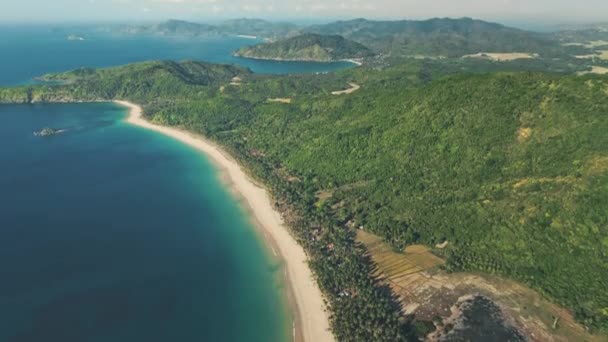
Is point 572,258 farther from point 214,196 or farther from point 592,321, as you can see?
point 214,196

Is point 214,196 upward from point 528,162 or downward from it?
downward

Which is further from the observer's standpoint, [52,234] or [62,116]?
[62,116]

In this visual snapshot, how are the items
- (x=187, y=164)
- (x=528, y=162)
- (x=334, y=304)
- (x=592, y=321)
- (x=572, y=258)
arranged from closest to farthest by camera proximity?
(x=592, y=321) < (x=334, y=304) < (x=572, y=258) < (x=528, y=162) < (x=187, y=164)

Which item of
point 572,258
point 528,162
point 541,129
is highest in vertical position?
point 541,129

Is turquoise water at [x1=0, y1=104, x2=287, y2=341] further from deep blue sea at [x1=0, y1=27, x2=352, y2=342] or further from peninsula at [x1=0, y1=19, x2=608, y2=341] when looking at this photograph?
peninsula at [x1=0, y1=19, x2=608, y2=341]

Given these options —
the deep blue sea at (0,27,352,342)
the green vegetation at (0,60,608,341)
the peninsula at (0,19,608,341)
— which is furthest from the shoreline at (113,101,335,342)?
the green vegetation at (0,60,608,341)

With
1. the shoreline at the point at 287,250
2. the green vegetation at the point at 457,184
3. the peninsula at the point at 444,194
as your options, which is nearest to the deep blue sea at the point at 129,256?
the shoreline at the point at 287,250

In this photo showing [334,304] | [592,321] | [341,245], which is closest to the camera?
[592,321]

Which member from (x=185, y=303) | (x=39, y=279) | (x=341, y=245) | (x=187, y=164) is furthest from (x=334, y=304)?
(x=187, y=164)
